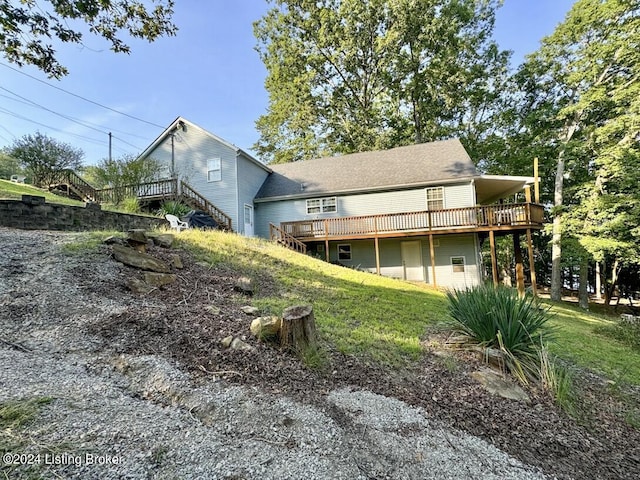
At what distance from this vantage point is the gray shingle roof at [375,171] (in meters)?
14.7

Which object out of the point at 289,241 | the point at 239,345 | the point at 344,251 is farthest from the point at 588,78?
the point at 239,345

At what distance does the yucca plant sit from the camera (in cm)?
390

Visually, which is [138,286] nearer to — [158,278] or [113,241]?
[158,278]

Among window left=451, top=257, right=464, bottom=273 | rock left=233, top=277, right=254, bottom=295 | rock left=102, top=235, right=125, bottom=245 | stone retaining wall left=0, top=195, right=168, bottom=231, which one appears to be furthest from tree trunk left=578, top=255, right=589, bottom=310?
stone retaining wall left=0, top=195, right=168, bottom=231

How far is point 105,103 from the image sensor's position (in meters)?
24.1

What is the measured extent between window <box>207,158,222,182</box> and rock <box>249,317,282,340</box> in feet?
45.0

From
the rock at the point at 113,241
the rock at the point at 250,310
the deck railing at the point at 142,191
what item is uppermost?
the deck railing at the point at 142,191

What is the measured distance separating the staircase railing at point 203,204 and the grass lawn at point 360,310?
19.5 ft

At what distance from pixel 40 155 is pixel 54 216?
14.2 metres

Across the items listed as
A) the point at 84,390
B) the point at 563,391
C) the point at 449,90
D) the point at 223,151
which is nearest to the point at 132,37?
the point at 84,390

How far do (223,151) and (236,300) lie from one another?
12.8 meters

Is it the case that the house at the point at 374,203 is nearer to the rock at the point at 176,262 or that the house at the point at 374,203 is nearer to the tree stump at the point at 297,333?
the rock at the point at 176,262

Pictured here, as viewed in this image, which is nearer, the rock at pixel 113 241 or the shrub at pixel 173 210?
the rock at pixel 113 241

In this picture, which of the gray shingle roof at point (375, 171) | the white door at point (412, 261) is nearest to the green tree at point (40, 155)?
the gray shingle roof at point (375, 171)
